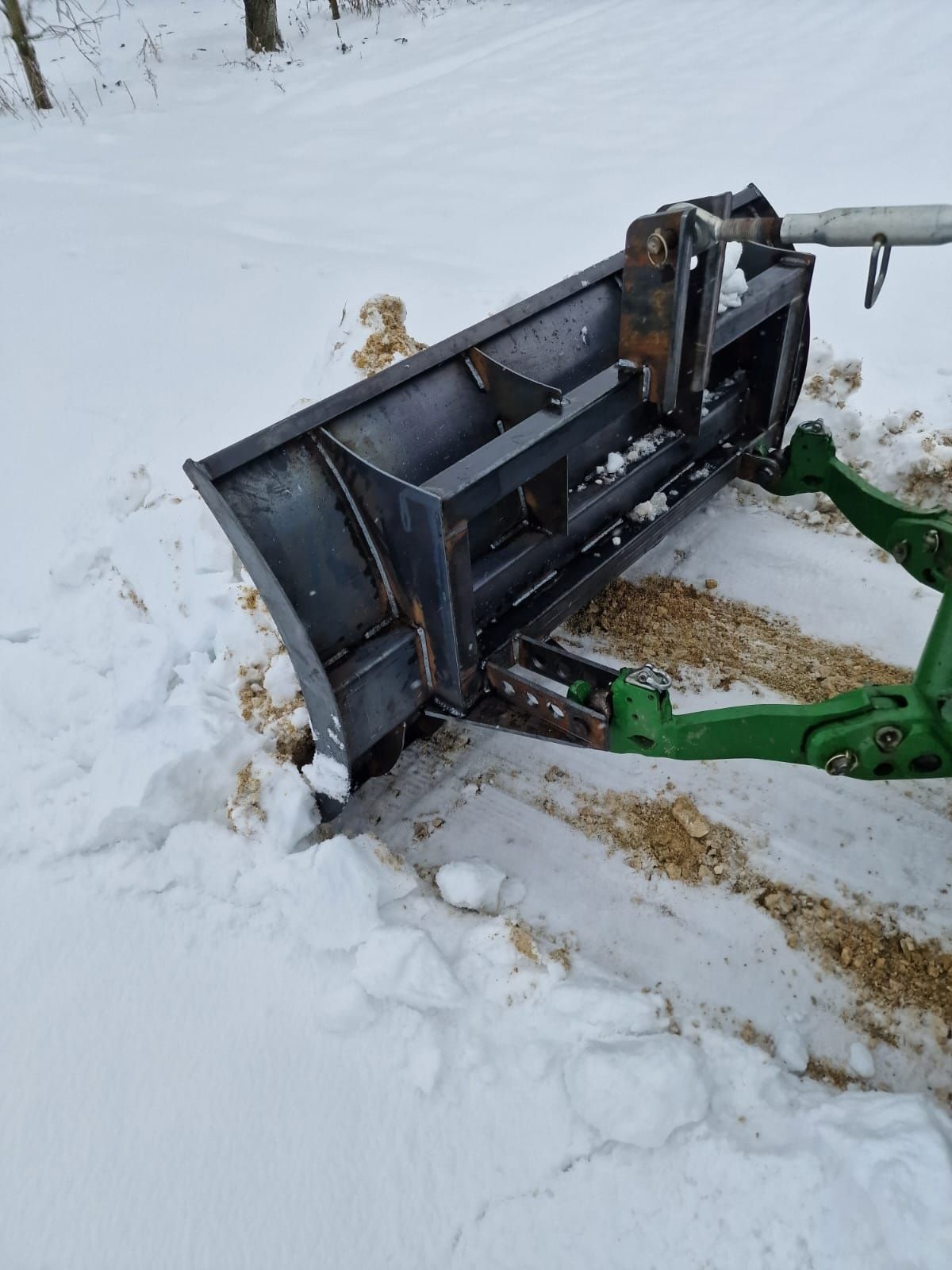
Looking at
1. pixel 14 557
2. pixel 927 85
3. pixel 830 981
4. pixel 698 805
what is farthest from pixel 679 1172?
pixel 927 85

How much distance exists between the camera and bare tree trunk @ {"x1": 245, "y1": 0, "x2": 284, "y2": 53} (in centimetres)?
873

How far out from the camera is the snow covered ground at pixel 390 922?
1.66 metres

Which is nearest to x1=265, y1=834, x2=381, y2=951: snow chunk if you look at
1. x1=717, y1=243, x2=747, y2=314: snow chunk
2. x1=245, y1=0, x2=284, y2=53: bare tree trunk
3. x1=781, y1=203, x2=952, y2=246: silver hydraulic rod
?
x1=781, y1=203, x2=952, y2=246: silver hydraulic rod

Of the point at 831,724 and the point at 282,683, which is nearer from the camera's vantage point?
the point at 831,724

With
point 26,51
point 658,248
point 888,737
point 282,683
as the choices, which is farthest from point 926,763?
point 26,51

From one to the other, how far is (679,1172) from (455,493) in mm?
1442

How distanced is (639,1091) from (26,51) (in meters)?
9.49

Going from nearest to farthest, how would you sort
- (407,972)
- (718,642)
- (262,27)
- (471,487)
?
(471,487) → (407,972) → (718,642) → (262,27)

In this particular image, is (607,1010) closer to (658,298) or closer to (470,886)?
(470,886)

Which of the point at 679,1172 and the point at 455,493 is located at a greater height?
the point at 455,493

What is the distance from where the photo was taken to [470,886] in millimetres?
2137

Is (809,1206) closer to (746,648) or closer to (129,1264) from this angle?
(129,1264)

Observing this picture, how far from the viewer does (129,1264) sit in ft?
5.29

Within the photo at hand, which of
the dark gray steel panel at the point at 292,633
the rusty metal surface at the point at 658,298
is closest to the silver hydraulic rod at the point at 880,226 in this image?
the rusty metal surface at the point at 658,298
